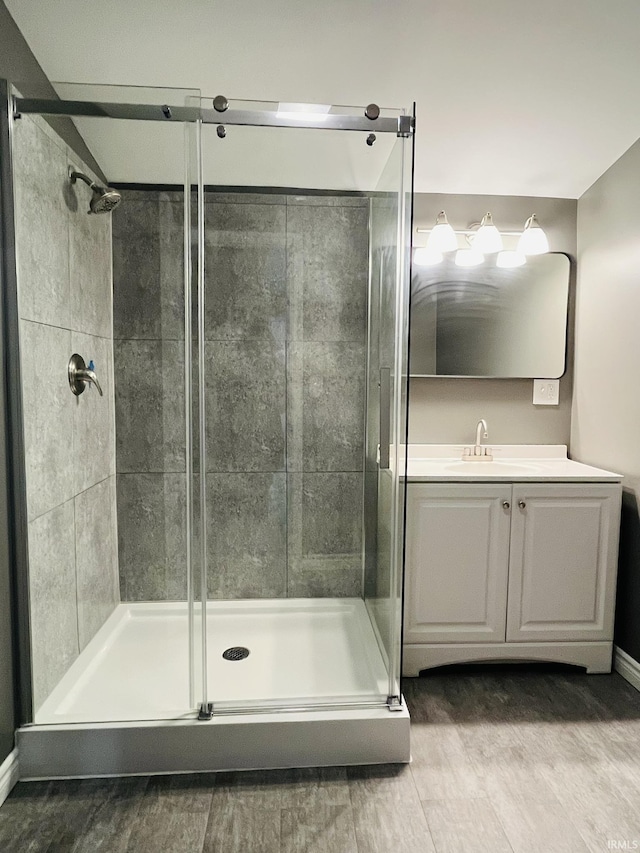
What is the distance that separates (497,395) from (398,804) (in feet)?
6.14

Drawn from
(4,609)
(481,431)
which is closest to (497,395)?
(481,431)

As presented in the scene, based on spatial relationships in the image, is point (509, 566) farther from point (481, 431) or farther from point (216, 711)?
point (216, 711)

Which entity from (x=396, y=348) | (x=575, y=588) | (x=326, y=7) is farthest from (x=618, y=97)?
(x=575, y=588)

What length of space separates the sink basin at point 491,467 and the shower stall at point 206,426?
0.47 metres

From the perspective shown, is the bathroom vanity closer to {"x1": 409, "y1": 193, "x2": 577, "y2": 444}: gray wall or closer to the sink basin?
the sink basin

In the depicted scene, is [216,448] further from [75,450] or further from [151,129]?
[151,129]

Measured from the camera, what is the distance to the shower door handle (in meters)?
2.04

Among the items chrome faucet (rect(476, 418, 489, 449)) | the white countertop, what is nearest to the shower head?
the white countertop

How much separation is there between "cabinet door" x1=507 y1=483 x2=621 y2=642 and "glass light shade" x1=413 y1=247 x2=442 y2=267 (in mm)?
1169

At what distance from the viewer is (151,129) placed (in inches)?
72.6

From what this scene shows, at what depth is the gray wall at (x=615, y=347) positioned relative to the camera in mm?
2326

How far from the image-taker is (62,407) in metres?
1.96

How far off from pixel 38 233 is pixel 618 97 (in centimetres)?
214

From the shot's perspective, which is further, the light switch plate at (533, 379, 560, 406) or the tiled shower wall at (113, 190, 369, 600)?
the light switch plate at (533, 379, 560, 406)
